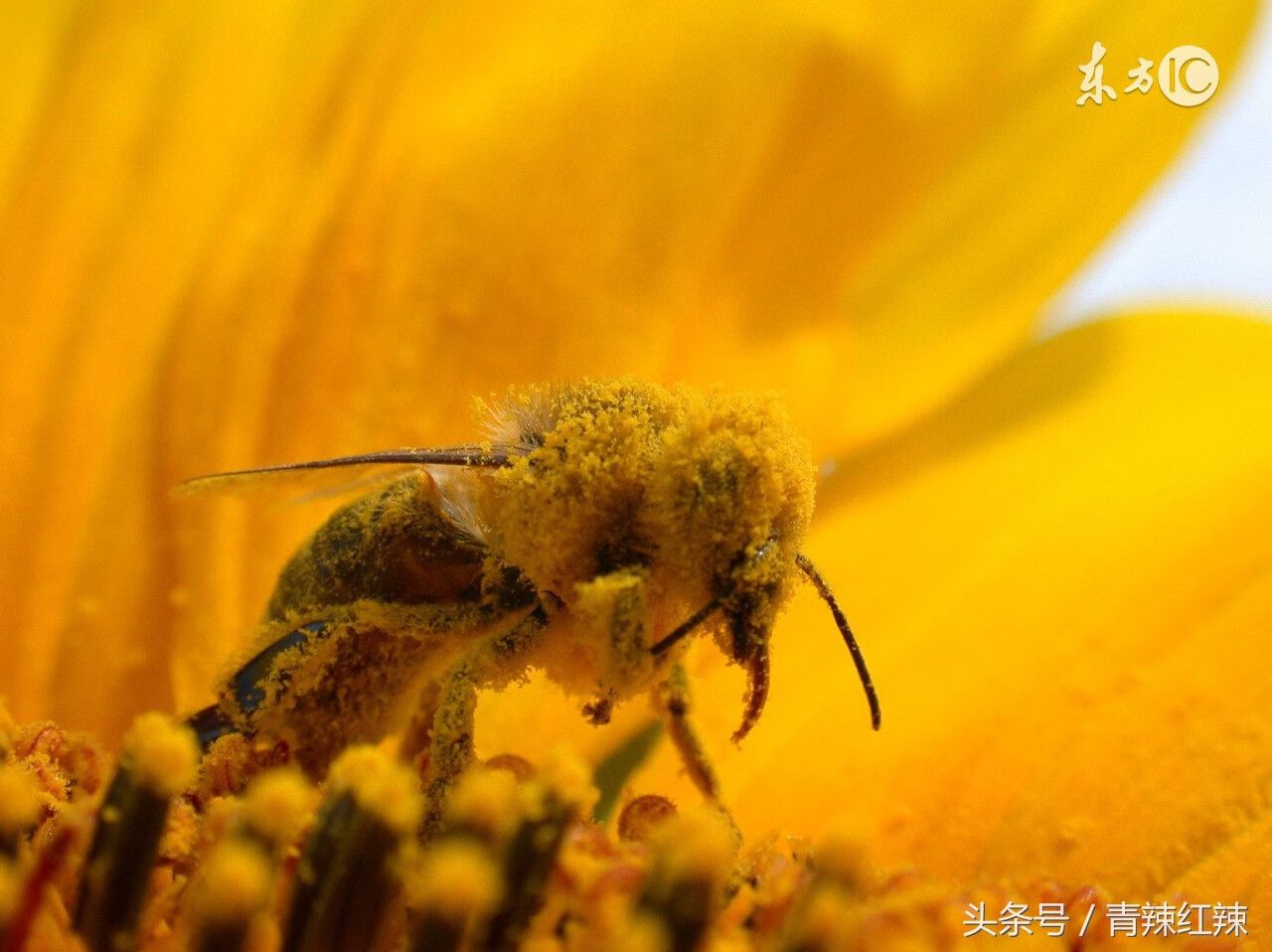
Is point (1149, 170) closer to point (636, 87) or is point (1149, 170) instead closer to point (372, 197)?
point (636, 87)

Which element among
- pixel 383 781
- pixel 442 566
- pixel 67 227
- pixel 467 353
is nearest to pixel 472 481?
pixel 442 566

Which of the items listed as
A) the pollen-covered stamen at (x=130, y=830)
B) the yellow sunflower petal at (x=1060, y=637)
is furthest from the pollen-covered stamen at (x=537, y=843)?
the yellow sunflower petal at (x=1060, y=637)

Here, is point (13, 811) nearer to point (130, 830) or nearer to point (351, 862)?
point (130, 830)

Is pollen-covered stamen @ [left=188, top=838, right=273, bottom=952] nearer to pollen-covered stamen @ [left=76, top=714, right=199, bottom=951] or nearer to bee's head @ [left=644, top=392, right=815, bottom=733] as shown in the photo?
pollen-covered stamen @ [left=76, top=714, right=199, bottom=951]
